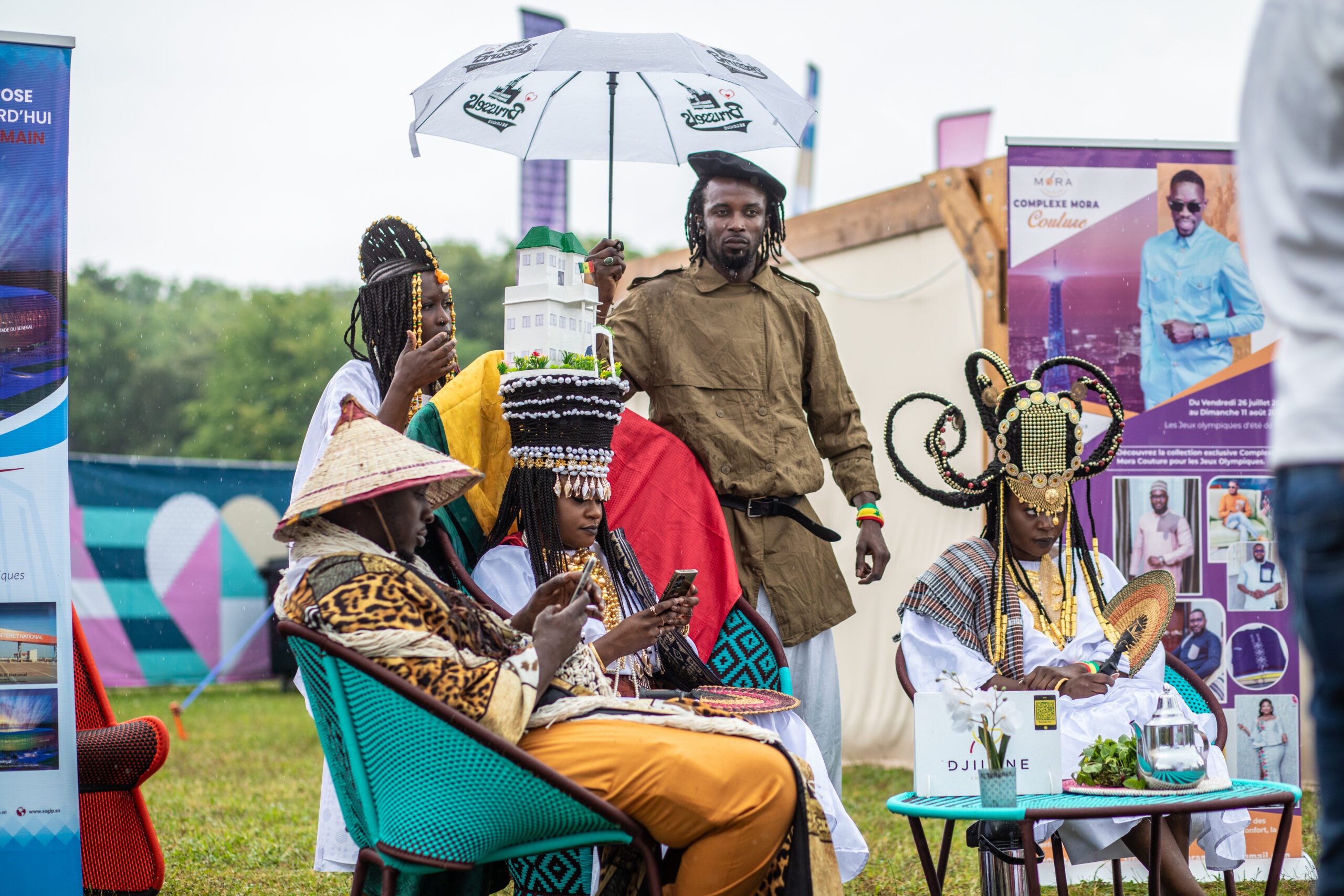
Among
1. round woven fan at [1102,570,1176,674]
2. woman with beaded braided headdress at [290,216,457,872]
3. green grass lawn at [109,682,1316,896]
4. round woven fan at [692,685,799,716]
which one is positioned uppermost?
woman with beaded braided headdress at [290,216,457,872]

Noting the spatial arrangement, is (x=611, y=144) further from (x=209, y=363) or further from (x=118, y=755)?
(x=209, y=363)

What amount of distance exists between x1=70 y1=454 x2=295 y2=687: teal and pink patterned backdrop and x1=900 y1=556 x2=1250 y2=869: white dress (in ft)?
34.9

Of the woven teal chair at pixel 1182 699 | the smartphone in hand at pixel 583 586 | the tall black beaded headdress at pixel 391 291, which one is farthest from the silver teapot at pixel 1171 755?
the tall black beaded headdress at pixel 391 291

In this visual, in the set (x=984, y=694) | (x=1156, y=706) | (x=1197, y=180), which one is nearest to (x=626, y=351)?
(x=984, y=694)

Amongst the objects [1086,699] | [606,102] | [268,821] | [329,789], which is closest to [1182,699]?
[1086,699]

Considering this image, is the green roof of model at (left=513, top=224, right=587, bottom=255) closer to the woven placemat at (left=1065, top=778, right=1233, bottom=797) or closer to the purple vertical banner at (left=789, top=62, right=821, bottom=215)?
the woven placemat at (left=1065, top=778, right=1233, bottom=797)

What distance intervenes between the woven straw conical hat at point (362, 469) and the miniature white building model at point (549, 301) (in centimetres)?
64

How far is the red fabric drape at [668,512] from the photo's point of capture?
422cm

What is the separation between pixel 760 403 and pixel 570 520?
3.42 ft

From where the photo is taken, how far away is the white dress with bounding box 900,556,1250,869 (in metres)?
3.99

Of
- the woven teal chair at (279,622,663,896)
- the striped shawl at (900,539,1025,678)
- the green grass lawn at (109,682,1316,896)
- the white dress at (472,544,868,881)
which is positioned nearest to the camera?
the woven teal chair at (279,622,663,896)

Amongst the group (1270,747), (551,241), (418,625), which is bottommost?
(1270,747)

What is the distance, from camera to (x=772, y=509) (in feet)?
14.8

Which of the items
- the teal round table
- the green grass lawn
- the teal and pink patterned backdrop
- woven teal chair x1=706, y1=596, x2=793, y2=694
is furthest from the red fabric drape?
the teal and pink patterned backdrop
